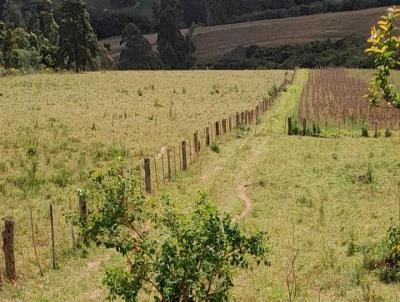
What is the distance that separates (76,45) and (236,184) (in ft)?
202

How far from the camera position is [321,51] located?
116 meters

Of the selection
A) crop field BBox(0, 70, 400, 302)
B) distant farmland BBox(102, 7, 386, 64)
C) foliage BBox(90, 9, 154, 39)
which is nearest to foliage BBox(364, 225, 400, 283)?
crop field BBox(0, 70, 400, 302)

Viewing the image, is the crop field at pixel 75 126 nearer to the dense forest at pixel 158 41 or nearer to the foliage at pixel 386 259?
the foliage at pixel 386 259

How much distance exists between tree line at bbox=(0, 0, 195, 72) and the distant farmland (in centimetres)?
1187

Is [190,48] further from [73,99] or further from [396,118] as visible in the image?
[396,118]

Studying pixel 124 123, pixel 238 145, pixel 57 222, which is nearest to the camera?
pixel 57 222

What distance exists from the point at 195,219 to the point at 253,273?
240 inches

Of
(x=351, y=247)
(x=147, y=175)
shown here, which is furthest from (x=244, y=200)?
(x=351, y=247)

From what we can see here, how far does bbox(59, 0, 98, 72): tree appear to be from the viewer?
78250 mm

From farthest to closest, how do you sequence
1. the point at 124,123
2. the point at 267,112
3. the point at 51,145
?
the point at 267,112 → the point at 124,123 → the point at 51,145

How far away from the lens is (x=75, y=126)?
33.1 metres

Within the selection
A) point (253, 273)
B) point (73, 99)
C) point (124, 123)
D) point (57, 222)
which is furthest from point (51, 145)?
point (73, 99)

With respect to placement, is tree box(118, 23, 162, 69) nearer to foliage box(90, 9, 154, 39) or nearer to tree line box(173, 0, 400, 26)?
foliage box(90, 9, 154, 39)

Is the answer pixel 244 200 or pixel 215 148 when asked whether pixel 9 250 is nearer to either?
pixel 244 200
